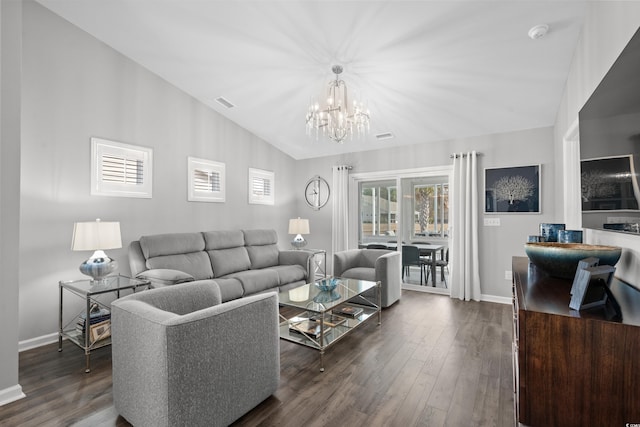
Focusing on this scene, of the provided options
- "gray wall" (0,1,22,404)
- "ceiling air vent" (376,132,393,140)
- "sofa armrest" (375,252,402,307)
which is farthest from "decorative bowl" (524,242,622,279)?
"ceiling air vent" (376,132,393,140)

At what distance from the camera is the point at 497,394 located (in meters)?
2.10

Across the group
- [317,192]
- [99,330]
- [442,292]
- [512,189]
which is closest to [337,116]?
[512,189]

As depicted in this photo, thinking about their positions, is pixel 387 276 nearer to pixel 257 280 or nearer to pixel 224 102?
pixel 257 280

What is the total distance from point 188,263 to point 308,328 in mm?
1812

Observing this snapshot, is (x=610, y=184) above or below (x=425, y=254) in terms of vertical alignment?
above

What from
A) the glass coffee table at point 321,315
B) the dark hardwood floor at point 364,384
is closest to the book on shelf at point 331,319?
the glass coffee table at point 321,315

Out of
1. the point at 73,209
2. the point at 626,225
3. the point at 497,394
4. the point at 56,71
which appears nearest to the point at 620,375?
the point at 626,225

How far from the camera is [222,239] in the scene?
4.29 metres

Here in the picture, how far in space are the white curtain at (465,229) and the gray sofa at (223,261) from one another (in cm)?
225

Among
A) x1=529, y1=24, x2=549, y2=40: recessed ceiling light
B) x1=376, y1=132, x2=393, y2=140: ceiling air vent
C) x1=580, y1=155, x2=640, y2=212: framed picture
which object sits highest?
x1=529, y1=24, x2=549, y2=40: recessed ceiling light

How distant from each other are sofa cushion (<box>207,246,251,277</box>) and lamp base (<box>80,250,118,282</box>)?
1.27 metres

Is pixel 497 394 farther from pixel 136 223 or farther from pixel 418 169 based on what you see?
pixel 136 223

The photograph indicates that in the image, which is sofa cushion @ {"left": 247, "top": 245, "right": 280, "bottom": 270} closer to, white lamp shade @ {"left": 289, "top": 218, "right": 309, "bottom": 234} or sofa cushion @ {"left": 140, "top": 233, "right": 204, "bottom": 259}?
white lamp shade @ {"left": 289, "top": 218, "right": 309, "bottom": 234}

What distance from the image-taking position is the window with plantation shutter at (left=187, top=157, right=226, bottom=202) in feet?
14.2
